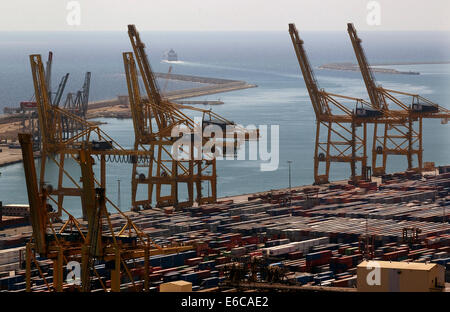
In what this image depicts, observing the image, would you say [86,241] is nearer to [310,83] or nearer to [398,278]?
[398,278]

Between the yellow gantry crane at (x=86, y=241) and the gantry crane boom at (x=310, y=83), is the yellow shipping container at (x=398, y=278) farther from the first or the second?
the gantry crane boom at (x=310, y=83)

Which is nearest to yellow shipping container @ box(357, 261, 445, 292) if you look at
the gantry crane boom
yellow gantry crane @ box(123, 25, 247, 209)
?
yellow gantry crane @ box(123, 25, 247, 209)

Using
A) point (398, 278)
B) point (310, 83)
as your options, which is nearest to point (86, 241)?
point (398, 278)

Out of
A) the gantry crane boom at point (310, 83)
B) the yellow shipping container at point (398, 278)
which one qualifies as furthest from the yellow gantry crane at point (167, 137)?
the yellow shipping container at point (398, 278)

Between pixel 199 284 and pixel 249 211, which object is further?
pixel 249 211

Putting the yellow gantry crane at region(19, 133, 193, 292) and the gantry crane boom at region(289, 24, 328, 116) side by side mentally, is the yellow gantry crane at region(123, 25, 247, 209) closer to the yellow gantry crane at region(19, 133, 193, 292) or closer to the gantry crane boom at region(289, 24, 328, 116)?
the gantry crane boom at region(289, 24, 328, 116)

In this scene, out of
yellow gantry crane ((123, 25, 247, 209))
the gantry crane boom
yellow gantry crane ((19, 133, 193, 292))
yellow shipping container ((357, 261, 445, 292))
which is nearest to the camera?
yellow shipping container ((357, 261, 445, 292))

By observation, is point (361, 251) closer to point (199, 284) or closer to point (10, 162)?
point (199, 284)
